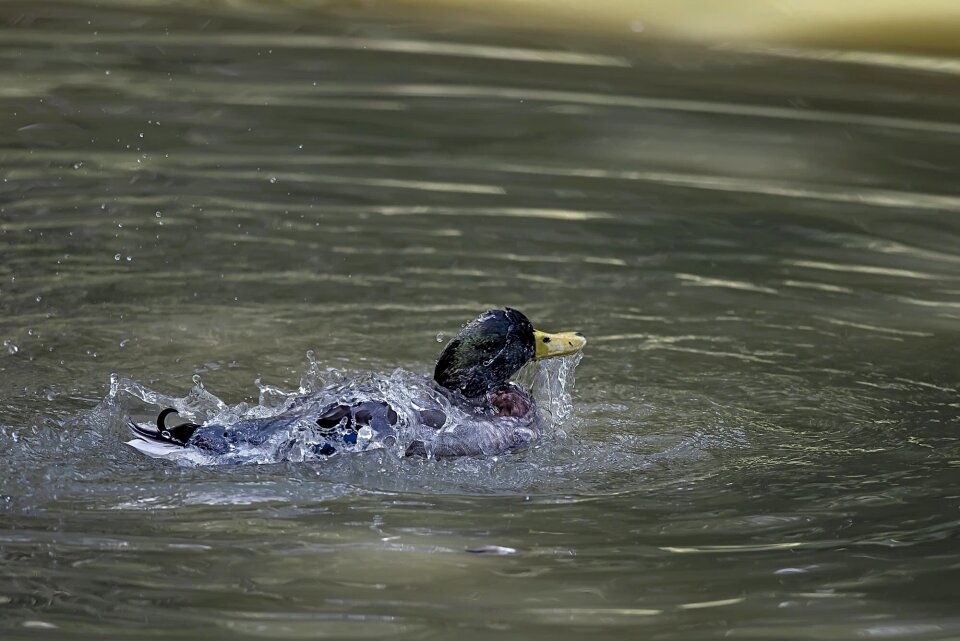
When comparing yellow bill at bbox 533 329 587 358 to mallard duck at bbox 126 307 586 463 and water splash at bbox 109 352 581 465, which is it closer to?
mallard duck at bbox 126 307 586 463

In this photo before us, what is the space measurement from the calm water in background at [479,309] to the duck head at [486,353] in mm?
365

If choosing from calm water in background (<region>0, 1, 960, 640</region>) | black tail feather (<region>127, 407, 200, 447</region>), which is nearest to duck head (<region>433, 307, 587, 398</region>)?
calm water in background (<region>0, 1, 960, 640</region>)

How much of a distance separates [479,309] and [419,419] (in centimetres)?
193

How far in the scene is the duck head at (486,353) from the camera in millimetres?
6285

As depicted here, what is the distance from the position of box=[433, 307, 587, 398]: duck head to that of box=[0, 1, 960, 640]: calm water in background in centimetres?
37

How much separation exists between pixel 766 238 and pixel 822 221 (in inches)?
19.0

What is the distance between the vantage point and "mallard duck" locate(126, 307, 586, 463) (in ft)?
19.0

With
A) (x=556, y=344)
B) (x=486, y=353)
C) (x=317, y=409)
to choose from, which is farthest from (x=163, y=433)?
(x=556, y=344)

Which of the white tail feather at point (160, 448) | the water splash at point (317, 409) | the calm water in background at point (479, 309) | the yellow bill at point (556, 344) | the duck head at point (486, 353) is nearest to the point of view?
the calm water in background at point (479, 309)

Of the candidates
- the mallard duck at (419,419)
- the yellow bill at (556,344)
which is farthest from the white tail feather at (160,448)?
the yellow bill at (556,344)

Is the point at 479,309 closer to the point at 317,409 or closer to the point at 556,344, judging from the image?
the point at 556,344

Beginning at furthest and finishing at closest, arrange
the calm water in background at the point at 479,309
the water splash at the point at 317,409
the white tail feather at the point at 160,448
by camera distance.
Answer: the water splash at the point at 317,409 → the white tail feather at the point at 160,448 → the calm water in background at the point at 479,309

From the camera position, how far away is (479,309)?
7809mm

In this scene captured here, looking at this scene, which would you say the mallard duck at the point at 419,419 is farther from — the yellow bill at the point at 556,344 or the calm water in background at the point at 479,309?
the calm water in background at the point at 479,309
